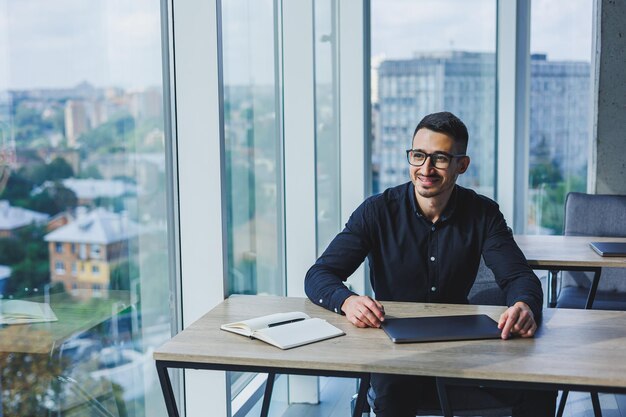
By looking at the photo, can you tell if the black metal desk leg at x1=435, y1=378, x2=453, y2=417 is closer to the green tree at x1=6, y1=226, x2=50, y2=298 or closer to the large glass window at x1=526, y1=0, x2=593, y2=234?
the green tree at x1=6, y1=226, x2=50, y2=298

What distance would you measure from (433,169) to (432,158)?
1.5 inches

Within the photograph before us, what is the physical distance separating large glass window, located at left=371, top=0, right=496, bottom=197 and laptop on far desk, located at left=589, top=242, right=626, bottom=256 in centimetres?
183

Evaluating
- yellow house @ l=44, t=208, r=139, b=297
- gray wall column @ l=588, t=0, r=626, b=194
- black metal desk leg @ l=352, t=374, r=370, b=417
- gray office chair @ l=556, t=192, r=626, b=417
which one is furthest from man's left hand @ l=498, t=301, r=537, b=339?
gray wall column @ l=588, t=0, r=626, b=194

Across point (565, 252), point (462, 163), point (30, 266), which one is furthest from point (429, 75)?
point (30, 266)

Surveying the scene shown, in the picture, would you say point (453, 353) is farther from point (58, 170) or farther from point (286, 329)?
point (58, 170)

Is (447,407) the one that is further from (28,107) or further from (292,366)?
(28,107)

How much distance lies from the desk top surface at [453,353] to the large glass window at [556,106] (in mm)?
3515

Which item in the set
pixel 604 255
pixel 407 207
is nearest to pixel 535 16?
pixel 604 255

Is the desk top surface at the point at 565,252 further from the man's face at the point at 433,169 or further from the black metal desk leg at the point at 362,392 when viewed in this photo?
the black metal desk leg at the point at 362,392

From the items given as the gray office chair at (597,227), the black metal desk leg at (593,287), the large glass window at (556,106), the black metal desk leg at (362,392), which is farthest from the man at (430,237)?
the large glass window at (556,106)

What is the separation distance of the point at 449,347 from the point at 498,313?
1.28 ft

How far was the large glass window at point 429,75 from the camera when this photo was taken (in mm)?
5434

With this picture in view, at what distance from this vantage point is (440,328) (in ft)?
7.36

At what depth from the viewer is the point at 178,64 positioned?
8.63 ft
